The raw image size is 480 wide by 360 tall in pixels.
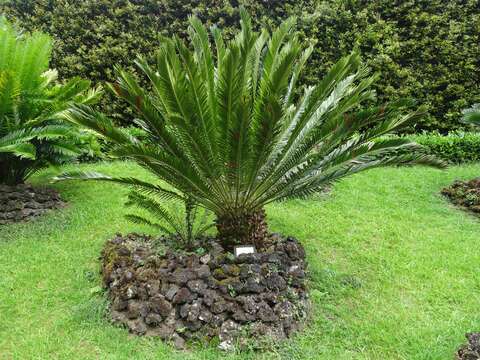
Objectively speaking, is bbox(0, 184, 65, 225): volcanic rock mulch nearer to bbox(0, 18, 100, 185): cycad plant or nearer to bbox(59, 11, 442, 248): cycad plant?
bbox(0, 18, 100, 185): cycad plant

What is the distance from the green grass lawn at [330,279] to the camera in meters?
3.02

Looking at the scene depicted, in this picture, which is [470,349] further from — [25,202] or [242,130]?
[25,202]

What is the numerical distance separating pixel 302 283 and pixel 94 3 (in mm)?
7495

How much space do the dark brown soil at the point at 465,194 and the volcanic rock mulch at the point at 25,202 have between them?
483 cm

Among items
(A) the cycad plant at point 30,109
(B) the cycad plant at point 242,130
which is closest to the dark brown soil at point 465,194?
(B) the cycad plant at point 242,130

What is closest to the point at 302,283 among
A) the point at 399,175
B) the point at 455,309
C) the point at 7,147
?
the point at 455,309

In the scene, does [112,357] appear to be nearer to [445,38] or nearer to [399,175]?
[399,175]

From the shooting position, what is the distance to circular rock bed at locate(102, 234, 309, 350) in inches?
122

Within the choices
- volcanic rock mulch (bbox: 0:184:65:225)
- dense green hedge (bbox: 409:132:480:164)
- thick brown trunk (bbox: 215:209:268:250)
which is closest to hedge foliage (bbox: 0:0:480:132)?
dense green hedge (bbox: 409:132:480:164)

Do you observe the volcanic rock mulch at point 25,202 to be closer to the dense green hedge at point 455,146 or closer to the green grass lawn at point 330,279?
the green grass lawn at point 330,279

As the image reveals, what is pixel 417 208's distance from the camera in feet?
17.9

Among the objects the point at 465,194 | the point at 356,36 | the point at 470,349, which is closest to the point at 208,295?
the point at 470,349

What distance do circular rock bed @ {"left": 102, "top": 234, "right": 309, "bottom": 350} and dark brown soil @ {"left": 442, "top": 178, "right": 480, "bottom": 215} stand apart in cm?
296

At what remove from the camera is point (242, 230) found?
3.69 m
